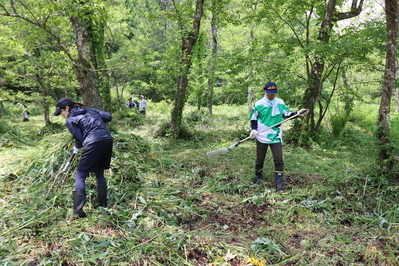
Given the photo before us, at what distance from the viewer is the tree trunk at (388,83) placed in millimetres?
3777

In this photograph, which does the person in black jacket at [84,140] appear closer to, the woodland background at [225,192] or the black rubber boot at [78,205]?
the black rubber boot at [78,205]

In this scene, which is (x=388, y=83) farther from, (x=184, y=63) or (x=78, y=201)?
(x=184, y=63)

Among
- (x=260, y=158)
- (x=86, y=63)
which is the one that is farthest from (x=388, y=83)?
(x=86, y=63)

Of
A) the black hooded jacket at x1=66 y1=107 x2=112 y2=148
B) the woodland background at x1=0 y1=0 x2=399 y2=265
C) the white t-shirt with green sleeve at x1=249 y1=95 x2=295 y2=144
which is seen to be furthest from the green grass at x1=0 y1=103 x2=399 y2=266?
the black hooded jacket at x1=66 y1=107 x2=112 y2=148

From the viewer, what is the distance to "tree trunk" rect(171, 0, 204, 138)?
304 inches

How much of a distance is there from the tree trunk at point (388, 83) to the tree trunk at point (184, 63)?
491cm

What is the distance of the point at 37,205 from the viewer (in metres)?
3.57

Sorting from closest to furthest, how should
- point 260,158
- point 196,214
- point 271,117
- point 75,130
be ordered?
point 75,130 → point 196,214 → point 271,117 → point 260,158

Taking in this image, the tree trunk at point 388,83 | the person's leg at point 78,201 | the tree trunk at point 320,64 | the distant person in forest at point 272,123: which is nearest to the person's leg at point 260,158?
the distant person in forest at point 272,123

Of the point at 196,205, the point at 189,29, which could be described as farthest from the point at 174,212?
the point at 189,29

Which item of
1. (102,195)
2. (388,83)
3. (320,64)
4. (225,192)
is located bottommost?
(225,192)

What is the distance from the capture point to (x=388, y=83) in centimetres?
383

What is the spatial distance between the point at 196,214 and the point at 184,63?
530cm

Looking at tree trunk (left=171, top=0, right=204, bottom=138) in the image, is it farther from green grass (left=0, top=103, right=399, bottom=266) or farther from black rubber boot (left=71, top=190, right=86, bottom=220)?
black rubber boot (left=71, top=190, right=86, bottom=220)
